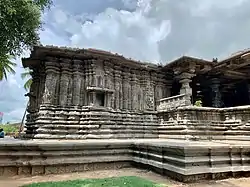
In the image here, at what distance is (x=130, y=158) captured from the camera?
6672 mm

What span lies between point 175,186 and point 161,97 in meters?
12.5

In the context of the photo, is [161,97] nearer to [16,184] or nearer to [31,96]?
[31,96]

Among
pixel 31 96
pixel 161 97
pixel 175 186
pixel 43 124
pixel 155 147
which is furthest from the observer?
pixel 161 97

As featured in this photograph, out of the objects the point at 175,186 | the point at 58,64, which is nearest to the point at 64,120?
the point at 58,64

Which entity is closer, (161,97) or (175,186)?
(175,186)

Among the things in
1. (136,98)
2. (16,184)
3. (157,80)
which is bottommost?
(16,184)

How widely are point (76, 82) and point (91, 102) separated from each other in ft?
5.26

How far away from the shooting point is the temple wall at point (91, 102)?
487 inches

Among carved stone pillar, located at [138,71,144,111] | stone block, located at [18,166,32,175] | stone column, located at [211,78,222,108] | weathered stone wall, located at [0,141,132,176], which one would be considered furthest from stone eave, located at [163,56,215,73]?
stone block, located at [18,166,32,175]

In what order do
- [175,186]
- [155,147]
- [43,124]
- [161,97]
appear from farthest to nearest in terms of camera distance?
[161,97], [43,124], [155,147], [175,186]

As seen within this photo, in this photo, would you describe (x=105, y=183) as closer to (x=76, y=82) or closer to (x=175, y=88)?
(x=76, y=82)

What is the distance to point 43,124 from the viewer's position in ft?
39.2

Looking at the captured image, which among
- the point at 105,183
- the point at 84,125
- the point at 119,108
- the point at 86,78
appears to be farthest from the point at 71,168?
the point at 119,108

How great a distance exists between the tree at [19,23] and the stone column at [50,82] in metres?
2.47
